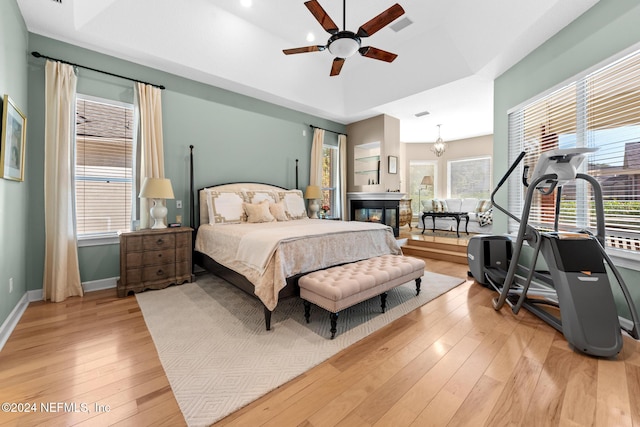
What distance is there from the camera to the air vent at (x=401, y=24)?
404 centimetres

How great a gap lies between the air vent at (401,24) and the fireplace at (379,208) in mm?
3068

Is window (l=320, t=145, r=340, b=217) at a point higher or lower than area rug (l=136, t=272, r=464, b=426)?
higher

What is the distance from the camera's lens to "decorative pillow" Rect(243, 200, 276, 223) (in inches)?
161

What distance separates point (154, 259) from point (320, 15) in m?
3.40

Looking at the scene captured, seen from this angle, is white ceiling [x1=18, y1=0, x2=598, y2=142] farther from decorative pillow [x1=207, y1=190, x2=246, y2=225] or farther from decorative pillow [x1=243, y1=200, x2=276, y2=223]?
decorative pillow [x1=243, y1=200, x2=276, y2=223]

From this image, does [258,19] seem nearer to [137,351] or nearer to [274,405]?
[137,351]

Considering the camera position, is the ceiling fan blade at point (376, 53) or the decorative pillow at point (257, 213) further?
the decorative pillow at point (257, 213)

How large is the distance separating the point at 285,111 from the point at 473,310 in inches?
185

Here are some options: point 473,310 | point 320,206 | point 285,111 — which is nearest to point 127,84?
point 285,111

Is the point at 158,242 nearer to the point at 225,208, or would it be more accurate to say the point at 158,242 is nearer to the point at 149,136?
the point at 225,208

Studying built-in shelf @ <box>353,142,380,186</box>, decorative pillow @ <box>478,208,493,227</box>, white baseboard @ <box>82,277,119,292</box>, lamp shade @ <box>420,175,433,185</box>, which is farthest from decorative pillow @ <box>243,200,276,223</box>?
lamp shade @ <box>420,175,433,185</box>

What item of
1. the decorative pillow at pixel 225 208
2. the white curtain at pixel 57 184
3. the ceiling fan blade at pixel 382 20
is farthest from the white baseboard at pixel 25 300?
the ceiling fan blade at pixel 382 20

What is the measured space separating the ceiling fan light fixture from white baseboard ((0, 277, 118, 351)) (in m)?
3.97

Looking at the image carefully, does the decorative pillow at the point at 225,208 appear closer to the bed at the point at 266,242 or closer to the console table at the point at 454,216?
the bed at the point at 266,242
